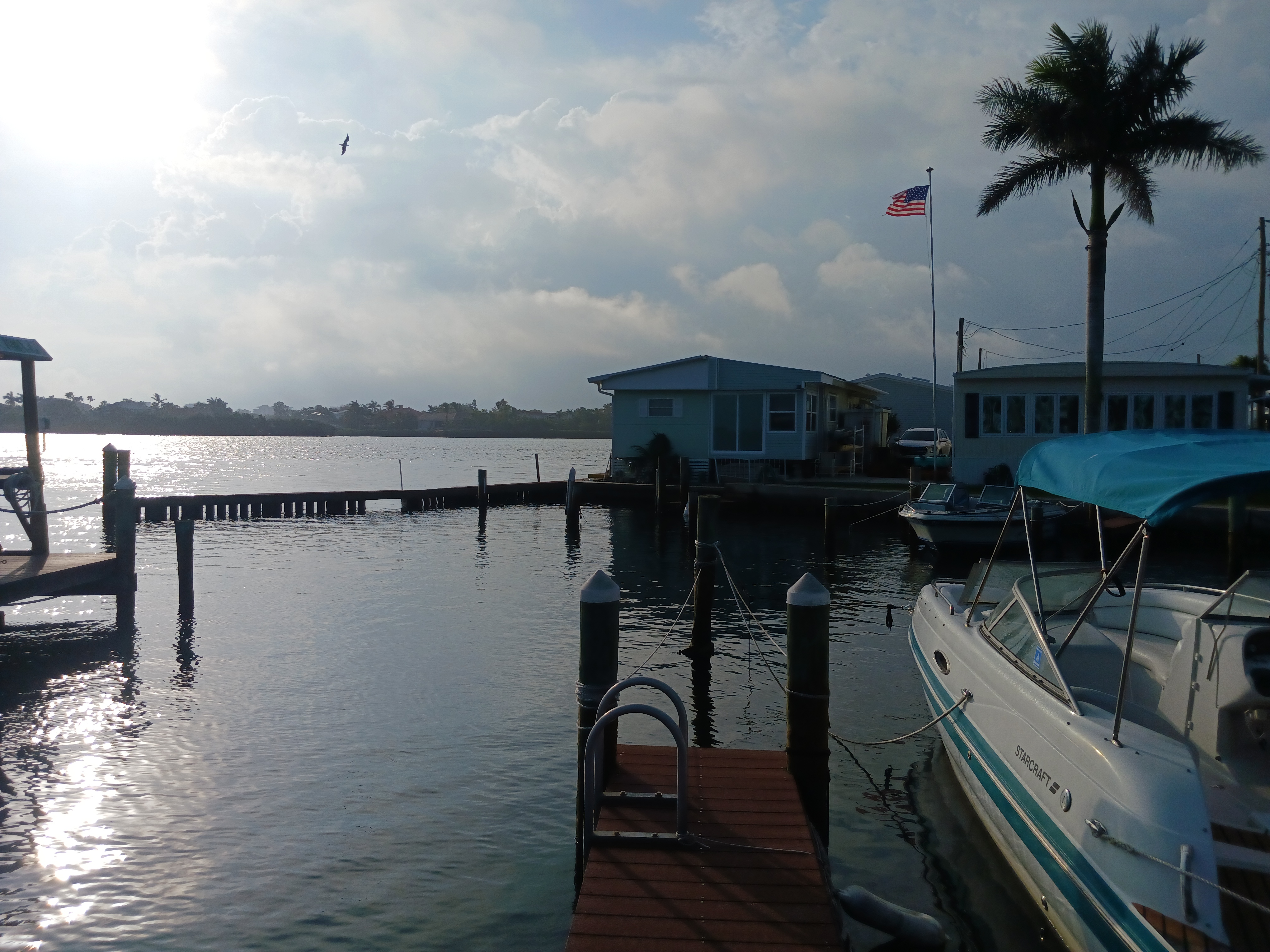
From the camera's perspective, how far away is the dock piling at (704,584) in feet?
40.3

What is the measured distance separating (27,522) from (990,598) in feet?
45.4

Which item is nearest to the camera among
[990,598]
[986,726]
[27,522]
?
[986,726]

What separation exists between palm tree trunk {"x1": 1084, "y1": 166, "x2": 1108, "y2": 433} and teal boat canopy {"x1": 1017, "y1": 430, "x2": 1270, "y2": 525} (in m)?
17.9

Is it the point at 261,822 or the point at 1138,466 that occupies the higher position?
the point at 1138,466

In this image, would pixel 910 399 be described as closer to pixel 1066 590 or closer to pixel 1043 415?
pixel 1043 415

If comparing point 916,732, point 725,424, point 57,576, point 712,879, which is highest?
point 725,424

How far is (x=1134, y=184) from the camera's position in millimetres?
22766

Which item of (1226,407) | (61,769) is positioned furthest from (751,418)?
(61,769)

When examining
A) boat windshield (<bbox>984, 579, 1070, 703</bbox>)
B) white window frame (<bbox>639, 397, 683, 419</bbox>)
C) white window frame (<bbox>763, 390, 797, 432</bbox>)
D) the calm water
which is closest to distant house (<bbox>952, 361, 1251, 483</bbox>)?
white window frame (<bbox>763, 390, 797, 432</bbox>)

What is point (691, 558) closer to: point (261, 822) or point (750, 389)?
point (750, 389)

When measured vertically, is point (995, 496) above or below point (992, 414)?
below

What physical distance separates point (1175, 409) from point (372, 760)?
27.0 m

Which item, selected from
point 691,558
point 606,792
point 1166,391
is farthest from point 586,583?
point 1166,391

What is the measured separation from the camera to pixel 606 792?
6055mm
